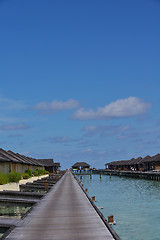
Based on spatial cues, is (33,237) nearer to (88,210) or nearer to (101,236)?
(101,236)

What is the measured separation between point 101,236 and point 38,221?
4.24m

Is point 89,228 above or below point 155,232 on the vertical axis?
Result: above

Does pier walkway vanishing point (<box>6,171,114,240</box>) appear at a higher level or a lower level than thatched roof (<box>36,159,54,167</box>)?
lower

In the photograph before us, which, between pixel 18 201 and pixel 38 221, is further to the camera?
pixel 18 201

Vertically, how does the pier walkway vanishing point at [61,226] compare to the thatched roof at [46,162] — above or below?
below

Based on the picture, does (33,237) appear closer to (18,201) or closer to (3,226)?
(3,226)

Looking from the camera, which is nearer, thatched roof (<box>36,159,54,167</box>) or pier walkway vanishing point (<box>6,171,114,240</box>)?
pier walkway vanishing point (<box>6,171,114,240</box>)

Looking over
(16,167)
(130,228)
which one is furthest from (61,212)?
(16,167)

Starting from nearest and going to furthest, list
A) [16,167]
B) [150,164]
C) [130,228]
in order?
1. [130,228]
2. [16,167]
3. [150,164]

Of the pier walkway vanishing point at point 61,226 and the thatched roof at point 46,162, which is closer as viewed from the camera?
the pier walkway vanishing point at point 61,226

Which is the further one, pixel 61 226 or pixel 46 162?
pixel 46 162

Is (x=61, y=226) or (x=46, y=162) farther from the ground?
(x=46, y=162)

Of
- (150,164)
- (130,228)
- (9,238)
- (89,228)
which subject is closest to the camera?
(9,238)

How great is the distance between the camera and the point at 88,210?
1842cm
